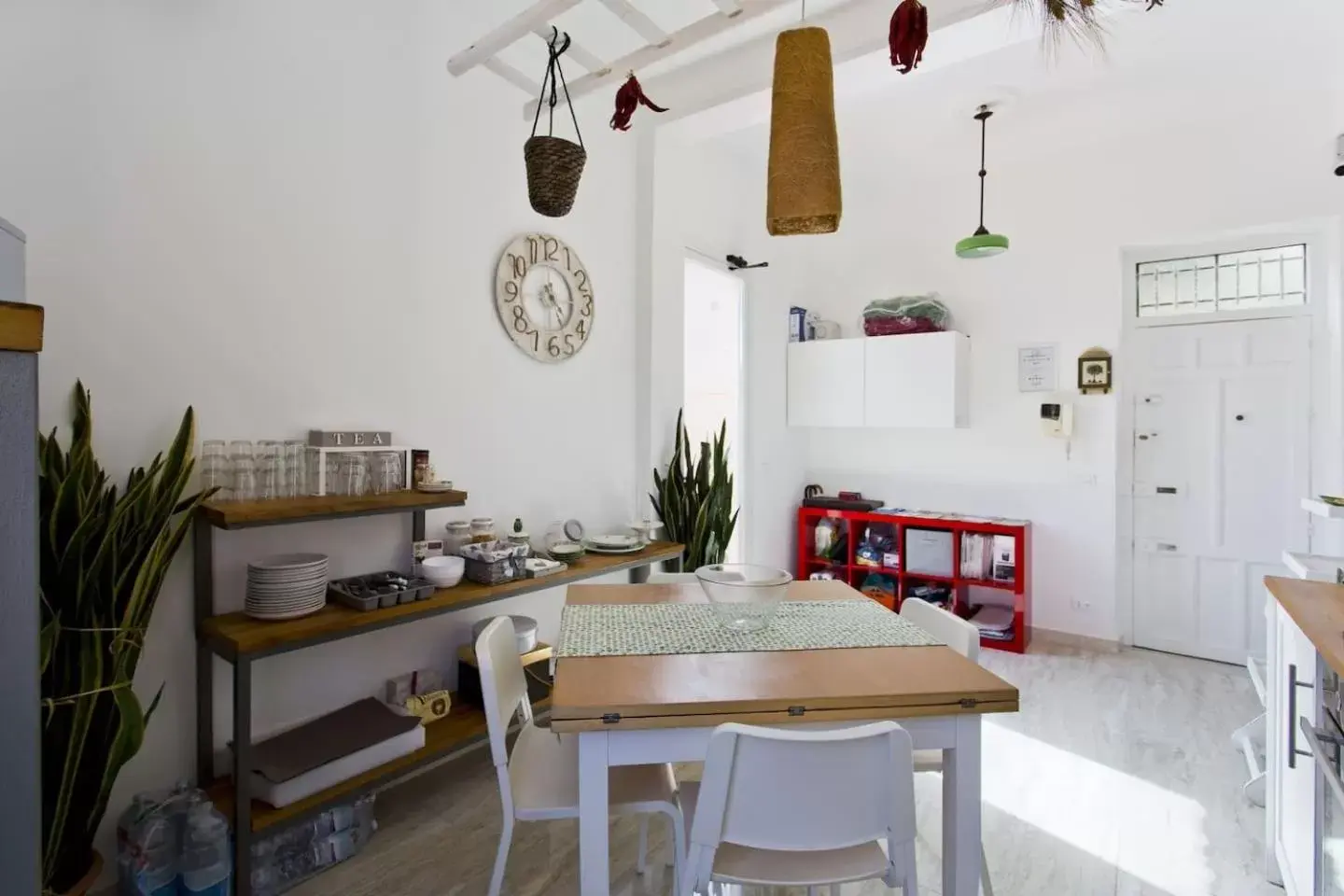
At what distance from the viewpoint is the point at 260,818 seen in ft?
5.82

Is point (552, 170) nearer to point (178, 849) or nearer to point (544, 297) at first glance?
point (544, 297)

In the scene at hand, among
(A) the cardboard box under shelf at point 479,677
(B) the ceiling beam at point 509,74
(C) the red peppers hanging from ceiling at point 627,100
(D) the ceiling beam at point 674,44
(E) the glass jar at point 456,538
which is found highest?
(B) the ceiling beam at point 509,74

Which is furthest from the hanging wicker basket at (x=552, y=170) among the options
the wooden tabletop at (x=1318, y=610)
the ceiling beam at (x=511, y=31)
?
the wooden tabletop at (x=1318, y=610)

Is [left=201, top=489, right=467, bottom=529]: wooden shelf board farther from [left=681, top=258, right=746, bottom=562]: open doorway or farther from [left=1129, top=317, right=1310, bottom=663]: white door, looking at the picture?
[left=1129, top=317, right=1310, bottom=663]: white door

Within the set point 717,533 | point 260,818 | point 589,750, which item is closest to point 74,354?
point 260,818

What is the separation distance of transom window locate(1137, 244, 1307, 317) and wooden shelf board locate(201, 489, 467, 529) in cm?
430

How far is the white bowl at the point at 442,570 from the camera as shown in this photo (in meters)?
2.30

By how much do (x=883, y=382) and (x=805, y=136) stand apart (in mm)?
3364

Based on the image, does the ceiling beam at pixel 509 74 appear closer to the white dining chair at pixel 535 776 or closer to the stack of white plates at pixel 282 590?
the stack of white plates at pixel 282 590

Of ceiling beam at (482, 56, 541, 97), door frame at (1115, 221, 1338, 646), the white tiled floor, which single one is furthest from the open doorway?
door frame at (1115, 221, 1338, 646)

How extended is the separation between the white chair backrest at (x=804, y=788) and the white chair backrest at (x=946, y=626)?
622 millimetres

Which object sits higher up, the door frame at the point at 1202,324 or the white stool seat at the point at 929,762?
the door frame at the point at 1202,324

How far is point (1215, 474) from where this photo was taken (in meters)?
3.87

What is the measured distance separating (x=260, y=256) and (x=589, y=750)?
1825 millimetres
